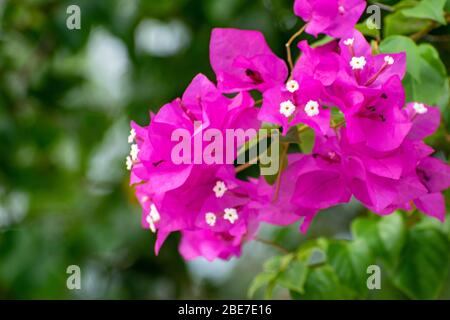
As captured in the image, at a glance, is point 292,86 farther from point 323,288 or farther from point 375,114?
point 323,288

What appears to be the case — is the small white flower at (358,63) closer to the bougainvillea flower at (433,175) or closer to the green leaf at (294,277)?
the bougainvillea flower at (433,175)

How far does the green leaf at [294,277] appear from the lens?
860 millimetres

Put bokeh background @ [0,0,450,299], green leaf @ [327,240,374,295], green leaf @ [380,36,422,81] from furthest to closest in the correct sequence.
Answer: bokeh background @ [0,0,450,299] → green leaf @ [327,240,374,295] → green leaf @ [380,36,422,81]

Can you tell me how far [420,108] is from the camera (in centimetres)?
66

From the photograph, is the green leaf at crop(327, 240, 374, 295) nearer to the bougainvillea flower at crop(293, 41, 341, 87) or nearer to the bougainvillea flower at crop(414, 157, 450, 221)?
the bougainvillea flower at crop(414, 157, 450, 221)

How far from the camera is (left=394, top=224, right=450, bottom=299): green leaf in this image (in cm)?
90

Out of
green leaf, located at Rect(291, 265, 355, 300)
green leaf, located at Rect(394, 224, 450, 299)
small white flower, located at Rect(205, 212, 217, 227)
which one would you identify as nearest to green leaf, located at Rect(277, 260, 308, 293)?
green leaf, located at Rect(291, 265, 355, 300)

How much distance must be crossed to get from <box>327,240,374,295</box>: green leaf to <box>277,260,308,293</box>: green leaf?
3 centimetres

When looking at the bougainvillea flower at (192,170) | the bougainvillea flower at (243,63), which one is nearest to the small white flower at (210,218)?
the bougainvillea flower at (192,170)

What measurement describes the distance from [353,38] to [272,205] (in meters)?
0.17

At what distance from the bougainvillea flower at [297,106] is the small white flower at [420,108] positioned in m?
0.09
